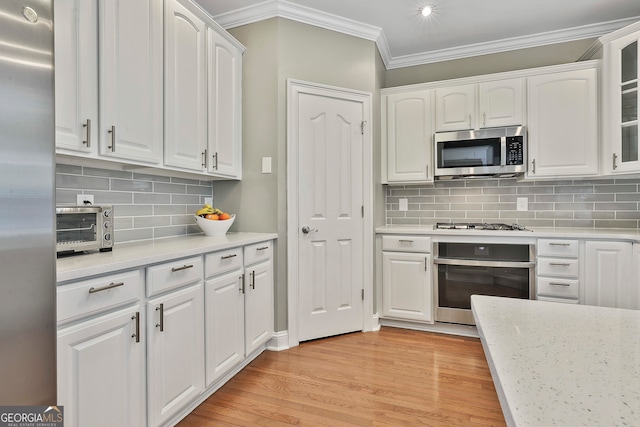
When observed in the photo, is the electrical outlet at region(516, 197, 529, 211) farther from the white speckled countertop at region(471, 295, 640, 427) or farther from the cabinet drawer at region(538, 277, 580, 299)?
the white speckled countertop at region(471, 295, 640, 427)

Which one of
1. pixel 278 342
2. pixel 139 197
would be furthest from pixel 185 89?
pixel 278 342

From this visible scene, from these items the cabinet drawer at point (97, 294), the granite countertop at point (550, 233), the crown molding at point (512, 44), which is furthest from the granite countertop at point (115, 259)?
the crown molding at point (512, 44)

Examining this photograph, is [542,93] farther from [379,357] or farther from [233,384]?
[233,384]

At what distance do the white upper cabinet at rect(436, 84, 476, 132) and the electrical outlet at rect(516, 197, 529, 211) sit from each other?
0.87 metres

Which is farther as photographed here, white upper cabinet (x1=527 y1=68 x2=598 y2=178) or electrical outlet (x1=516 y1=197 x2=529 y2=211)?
electrical outlet (x1=516 y1=197 x2=529 y2=211)

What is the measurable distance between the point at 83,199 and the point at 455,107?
→ 302 centimetres

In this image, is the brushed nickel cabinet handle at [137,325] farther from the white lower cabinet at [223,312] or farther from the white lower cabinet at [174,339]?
the white lower cabinet at [223,312]

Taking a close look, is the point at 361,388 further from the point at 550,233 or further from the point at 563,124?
the point at 563,124

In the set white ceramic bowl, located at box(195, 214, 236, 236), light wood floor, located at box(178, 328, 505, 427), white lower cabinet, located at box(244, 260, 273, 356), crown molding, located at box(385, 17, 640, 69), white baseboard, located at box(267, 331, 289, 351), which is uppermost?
crown molding, located at box(385, 17, 640, 69)

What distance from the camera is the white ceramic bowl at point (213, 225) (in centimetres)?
232

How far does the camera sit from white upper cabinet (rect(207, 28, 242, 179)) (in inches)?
91.5

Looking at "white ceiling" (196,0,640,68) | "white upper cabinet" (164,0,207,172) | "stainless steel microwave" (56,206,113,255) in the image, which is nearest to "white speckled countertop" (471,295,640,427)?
"stainless steel microwave" (56,206,113,255)

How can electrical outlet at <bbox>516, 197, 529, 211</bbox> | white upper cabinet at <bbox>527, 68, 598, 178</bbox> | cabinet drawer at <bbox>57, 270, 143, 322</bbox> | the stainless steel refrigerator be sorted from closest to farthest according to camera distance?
1. the stainless steel refrigerator
2. cabinet drawer at <bbox>57, 270, 143, 322</bbox>
3. white upper cabinet at <bbox>527, 68, 598, 178</bbox>
4. electrical outlet at <bbox>516, 197, 529, 211</bbox>

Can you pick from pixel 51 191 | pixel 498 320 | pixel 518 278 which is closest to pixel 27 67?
pixel 51 191
